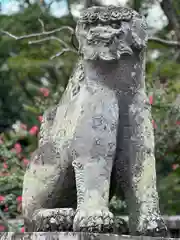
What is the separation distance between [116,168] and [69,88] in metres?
0.59

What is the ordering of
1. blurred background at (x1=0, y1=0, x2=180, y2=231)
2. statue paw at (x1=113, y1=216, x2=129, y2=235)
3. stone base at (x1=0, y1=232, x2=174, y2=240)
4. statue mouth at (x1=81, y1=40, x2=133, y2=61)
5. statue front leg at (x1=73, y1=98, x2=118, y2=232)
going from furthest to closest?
1. blurred background at (x1=0, y1=0, x2=180, y2=231)
2. statue paw at (x1=113, y1=216, x2=129, y2=235)
3. statue mouth at (x1=81, y1=40, x2=133, y2=61)
4. statue front leg at (x1=73, y1=98, x2=118, y2=232)
5. stone base at (x1=0, y1=232, x2=174, y2=240)

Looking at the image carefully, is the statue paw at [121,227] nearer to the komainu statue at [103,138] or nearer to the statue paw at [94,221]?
the komainu statue at [103,138]

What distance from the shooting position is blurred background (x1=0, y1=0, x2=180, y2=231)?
25.1ft

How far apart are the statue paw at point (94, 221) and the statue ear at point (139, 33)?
1.01 metres

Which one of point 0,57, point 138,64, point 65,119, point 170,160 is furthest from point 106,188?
point 0,57

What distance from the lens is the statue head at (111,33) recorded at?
3.35 m

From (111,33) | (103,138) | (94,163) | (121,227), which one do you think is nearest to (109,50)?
(111,33)

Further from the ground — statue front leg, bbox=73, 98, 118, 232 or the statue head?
the statue head

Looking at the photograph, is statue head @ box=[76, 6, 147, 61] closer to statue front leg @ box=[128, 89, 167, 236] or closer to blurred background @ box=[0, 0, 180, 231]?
statue front leg @ box=[128, 89, 167, 236]

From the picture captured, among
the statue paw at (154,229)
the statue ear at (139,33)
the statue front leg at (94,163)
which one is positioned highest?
the statue ear at (139,33)

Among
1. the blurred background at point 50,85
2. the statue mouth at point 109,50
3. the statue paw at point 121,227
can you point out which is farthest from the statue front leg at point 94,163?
the blurred background at point 50,85

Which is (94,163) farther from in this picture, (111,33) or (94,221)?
(111,33)

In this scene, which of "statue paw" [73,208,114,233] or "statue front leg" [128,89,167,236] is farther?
"statue front leg" [128,89,167,236]

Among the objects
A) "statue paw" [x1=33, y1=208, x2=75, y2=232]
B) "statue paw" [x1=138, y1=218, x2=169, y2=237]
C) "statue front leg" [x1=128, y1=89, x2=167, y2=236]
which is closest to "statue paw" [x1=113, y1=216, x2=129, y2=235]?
"statue front leg" [x1=128, y1=89, x2=167, y2=236]
